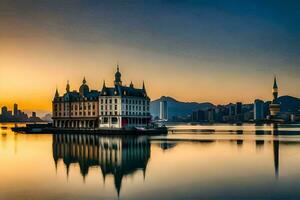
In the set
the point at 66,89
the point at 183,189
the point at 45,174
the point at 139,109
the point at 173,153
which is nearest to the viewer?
the point at 183,189

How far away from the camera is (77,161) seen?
161ft

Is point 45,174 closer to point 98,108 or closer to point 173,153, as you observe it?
point 173,153

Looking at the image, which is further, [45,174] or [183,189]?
[45,174]

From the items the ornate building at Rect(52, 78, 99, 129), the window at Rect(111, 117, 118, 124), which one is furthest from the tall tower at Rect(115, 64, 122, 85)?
the window at Rect(111, 117, 118, 124)

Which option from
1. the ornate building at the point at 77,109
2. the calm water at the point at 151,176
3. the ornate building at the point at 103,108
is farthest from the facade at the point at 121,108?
the calm water at the point at 151,176

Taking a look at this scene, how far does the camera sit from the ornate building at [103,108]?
124m

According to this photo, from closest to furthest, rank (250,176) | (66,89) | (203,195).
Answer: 1. (203,195)
2. (250,176)
3. (66,89)

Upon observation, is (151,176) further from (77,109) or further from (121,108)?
(77,109)

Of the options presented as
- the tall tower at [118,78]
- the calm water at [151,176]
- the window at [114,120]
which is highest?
the tall tower at [118,78]

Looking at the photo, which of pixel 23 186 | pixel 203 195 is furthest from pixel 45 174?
pixel 203 195

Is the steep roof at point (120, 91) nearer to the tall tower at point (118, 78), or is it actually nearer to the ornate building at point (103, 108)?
the ornate building at point (103, 108)

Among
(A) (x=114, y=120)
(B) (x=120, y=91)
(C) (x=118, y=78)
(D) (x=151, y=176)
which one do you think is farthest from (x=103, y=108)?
(D) (x=151, y=176)

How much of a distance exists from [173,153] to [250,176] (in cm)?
2203

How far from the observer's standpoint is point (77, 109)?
140625 mm
